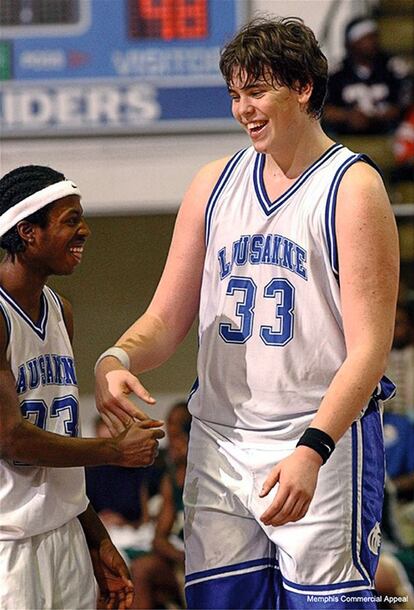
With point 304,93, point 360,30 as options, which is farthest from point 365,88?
point 304,93

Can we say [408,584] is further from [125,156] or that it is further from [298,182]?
[298,182]

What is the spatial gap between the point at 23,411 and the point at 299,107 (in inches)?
28.9

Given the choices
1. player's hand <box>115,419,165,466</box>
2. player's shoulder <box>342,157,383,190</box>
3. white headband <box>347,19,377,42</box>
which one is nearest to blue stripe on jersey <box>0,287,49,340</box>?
player's hand <box>115,419,165,466</box>

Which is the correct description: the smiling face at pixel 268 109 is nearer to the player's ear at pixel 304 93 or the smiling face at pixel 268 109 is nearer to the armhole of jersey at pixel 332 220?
the player's ear at pixel 304 93

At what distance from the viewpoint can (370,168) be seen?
207cm

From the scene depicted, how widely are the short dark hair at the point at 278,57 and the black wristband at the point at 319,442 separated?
1.96 ft

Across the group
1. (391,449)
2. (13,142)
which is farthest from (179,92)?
(391,449)

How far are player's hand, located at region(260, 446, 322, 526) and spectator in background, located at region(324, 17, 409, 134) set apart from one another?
3.89 m

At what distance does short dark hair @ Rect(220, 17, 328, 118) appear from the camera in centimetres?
203

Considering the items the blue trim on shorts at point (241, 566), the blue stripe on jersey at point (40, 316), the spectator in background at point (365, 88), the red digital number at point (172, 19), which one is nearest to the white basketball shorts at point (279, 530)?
the blue trim on shorts at point (241, 566)

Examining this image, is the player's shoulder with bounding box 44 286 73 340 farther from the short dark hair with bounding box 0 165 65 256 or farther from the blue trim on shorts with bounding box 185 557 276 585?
the blue trim on shorts with bounding box 185 557 276 585

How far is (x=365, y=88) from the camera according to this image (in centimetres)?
562

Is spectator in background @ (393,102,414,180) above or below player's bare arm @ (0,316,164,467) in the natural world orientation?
below

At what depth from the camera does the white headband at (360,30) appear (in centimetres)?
552
